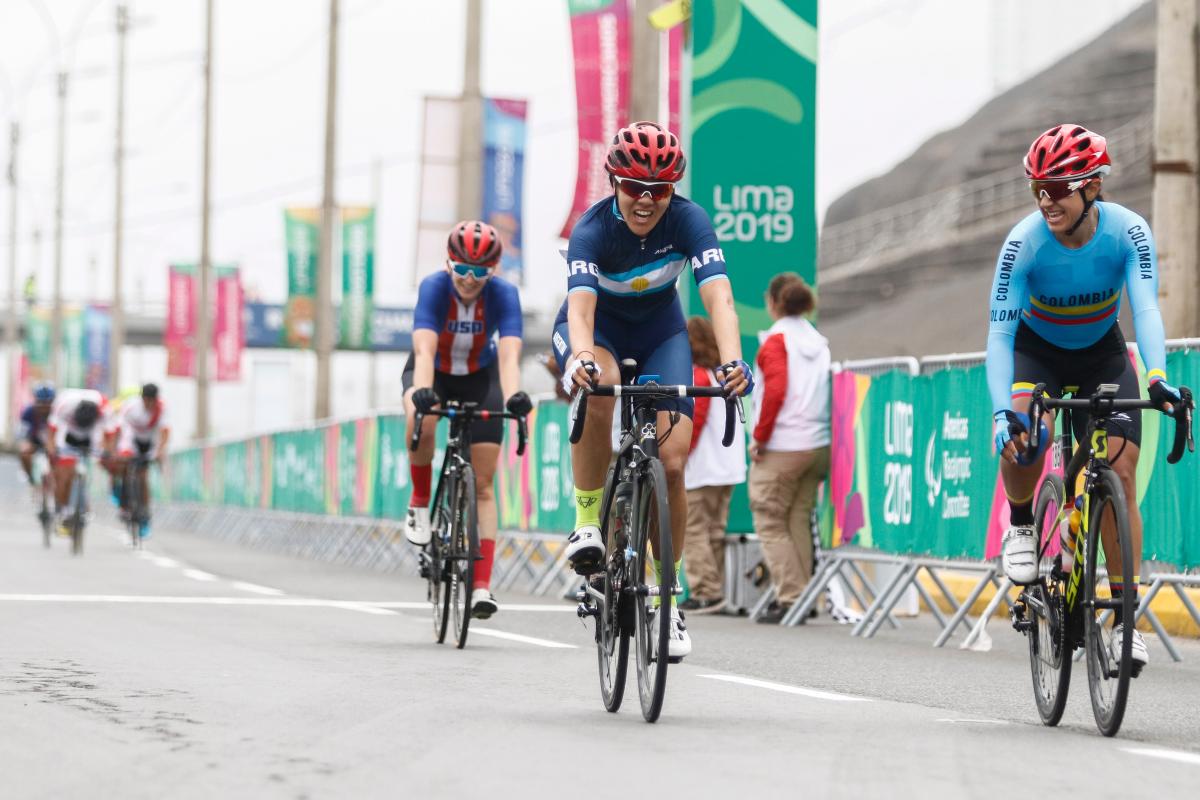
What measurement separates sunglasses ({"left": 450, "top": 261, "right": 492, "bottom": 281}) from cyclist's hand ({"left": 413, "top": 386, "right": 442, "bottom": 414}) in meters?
0.83

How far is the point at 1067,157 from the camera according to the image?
7664 mm

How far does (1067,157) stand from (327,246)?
1318 inches

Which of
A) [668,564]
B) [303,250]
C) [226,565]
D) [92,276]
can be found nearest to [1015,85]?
[303,250]

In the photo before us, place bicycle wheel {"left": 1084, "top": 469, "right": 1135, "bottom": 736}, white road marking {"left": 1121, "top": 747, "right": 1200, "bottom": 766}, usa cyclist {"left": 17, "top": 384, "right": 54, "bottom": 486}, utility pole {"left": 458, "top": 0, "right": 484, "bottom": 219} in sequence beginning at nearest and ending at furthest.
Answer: white road marking {"left": 1121, "top": 747, "right": 1200, "bottom": 766}
bicycle wheel {"left": 1084, "top": 469, "right": 1135, "bottom": 736}
usa cyclist {"left": 17, "top": 384, "right": 54, "bottom": 486}
utility pole {"left": 458, "top": 0, "right": 484, "bottom": 219}

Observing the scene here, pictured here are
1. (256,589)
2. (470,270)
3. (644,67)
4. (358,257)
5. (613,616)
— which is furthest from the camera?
(358,257)

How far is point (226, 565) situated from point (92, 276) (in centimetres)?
11989

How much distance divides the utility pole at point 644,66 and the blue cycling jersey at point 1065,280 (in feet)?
43.9

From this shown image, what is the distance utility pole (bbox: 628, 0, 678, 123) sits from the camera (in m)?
21.2

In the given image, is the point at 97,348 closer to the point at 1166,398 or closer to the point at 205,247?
the point at 205,247

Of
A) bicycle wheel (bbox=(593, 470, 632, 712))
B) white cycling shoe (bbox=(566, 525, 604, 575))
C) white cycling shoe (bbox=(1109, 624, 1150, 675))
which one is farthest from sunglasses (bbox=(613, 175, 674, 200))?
white cycling shoe (bbox=(1109, 624, 1150, 675))

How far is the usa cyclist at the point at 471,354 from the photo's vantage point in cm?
1152

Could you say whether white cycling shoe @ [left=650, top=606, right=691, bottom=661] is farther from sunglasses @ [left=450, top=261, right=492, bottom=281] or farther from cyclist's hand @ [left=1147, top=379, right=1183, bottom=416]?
sunglasses @ [left=450, top=261, right=492, bottom=281]

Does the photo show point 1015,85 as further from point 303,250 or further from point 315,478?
point 315,478

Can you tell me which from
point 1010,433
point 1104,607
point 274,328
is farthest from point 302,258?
point 274,328
